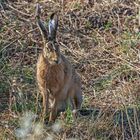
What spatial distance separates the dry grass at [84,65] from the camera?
17.2 ft

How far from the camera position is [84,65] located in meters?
6.80

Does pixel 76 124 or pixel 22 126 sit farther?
pixel 76 124

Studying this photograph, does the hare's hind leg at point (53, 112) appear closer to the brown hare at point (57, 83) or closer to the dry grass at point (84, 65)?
the brown hare at point (57, 83)

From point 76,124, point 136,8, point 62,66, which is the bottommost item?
point 76,124

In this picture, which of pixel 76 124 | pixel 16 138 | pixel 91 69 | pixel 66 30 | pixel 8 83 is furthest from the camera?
pixel 66 30

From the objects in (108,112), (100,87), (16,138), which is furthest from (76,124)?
(100,87)

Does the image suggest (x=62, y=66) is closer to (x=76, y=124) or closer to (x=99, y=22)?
(x=76, y=124)

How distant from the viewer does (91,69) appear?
22.1 ft

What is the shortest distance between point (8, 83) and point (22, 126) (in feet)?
4.39

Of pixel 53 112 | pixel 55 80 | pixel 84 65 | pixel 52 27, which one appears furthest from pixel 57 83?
pixel 84 65

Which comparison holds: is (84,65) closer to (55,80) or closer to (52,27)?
(55,80)

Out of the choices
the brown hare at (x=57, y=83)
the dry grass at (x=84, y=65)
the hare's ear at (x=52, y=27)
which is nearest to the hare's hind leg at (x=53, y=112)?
the brown hare at (x=57, y=83)

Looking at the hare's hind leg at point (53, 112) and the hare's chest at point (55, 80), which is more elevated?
the hare's chest at point (55, 80)

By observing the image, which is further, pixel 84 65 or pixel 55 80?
pixel 84 65
